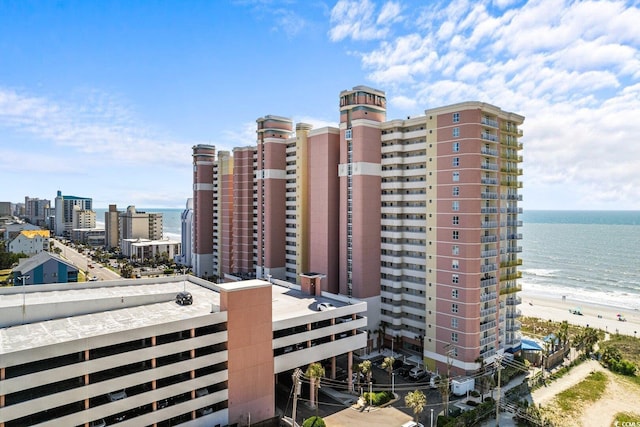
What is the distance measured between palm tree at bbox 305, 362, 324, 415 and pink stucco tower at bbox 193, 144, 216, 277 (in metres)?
68.4

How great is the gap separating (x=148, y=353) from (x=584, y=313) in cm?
9287

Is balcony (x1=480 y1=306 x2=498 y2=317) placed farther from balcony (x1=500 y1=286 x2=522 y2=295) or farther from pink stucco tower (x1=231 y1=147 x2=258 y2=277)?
pink stucco tower (x1=231 y1=147 x2=258 y2=277)

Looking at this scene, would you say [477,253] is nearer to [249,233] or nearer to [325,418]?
[325,418]

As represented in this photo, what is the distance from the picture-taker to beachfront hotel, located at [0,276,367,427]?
30078mm

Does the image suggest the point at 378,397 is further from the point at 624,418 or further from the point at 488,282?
the point at 624,418

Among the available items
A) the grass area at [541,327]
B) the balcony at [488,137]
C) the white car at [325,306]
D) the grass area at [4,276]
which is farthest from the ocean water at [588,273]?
the grass area at [4,276]

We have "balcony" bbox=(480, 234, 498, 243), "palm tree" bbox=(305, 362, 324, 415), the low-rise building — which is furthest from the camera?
the low-rise building

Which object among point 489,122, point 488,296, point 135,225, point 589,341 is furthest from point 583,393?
point 135,225

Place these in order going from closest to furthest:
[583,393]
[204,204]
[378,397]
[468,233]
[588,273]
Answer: [378,397] < [583,393] < [468,233] < [204,204] < [588,273]

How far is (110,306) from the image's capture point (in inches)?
1618

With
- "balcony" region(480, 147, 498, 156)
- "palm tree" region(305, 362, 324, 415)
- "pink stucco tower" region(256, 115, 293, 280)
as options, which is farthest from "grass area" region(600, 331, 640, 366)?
"pink stucco tower" region(256, 115, 293, 280)

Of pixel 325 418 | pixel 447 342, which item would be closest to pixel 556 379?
pixel 447 342

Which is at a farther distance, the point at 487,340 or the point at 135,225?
the point at 135,225

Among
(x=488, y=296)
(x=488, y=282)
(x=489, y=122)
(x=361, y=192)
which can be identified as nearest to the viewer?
(x=488, y=282)
